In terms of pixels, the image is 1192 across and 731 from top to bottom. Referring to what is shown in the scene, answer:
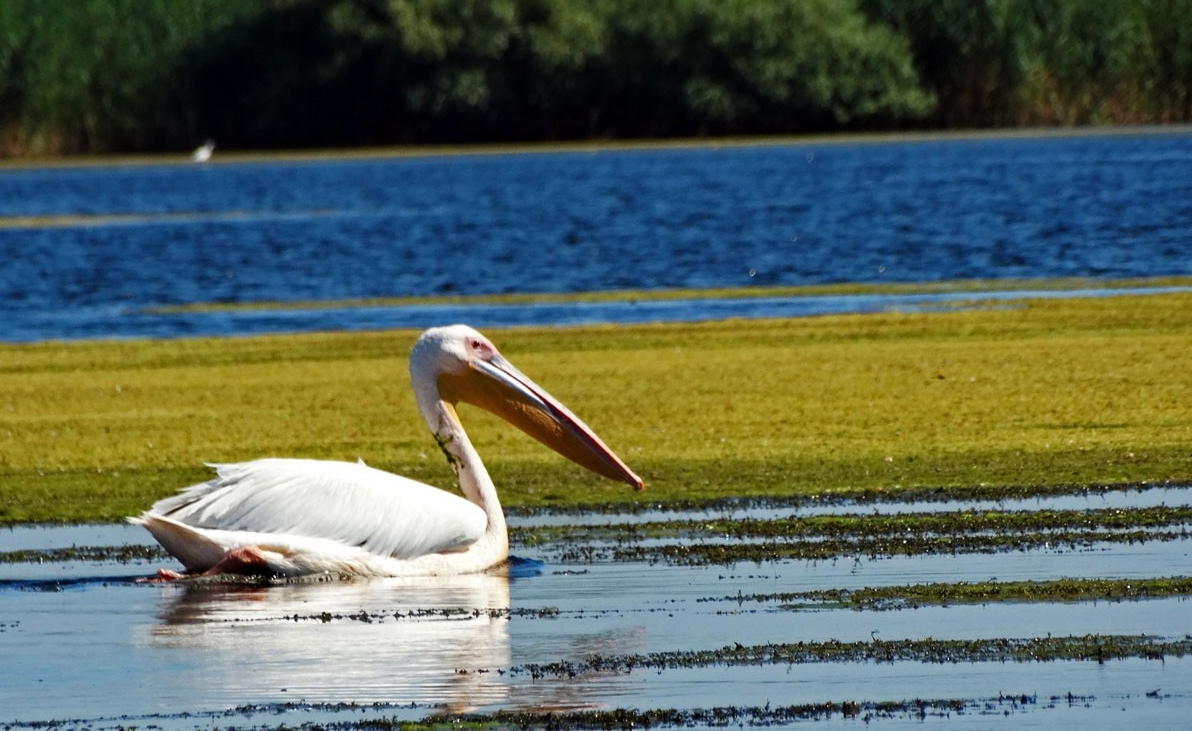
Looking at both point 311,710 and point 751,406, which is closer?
point 311,710

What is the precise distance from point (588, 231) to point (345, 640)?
98.7ft

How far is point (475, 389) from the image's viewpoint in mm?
10383

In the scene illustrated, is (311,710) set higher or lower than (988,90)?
higher

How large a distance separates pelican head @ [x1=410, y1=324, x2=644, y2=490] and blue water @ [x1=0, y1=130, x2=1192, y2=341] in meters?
11.5

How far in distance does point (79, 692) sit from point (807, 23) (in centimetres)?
6411

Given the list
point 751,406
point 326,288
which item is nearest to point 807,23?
point 326,288

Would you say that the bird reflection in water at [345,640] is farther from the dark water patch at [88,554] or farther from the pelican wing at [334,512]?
the dark water patch at [88,554]

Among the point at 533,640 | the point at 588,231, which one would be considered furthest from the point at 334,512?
the point at 588,231

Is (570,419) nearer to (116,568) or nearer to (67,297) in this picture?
(116,568)

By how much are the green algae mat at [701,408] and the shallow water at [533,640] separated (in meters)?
2.17

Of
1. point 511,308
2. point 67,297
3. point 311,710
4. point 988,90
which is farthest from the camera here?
point 988,90

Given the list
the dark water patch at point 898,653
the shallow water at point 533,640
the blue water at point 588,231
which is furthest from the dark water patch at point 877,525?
the blue water at point 588,231

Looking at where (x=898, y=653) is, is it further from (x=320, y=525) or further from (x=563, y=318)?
(x=563, y=318)

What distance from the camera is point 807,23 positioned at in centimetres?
6956
